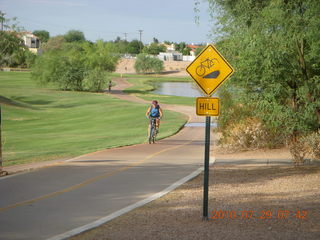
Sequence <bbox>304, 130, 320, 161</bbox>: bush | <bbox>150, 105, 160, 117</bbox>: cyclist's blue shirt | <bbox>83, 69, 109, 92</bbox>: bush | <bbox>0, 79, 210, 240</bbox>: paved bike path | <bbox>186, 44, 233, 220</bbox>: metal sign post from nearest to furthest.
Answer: <bbox>186, 44, 233, 220</bbox>: metal sign post → <bbox>0, 79, 210, 240</bbox>: paved bike path → <bbox>304, 130, 320, 161</bbox>: bush → <bbox>150, 105, 160, 117</bbox>: cyclist's blue shirt → <bbox>83, 69, 109, 92</bbox>: bush

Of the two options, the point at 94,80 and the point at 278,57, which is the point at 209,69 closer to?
the point at 278,57

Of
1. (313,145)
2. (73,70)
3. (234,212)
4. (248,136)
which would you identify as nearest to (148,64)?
(73,70)

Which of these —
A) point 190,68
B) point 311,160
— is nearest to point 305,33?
point 311,160

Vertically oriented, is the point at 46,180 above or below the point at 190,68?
below

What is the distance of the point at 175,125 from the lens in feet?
97.7

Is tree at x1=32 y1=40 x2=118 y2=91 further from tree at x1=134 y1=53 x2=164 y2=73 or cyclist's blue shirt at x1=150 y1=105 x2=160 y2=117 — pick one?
tree at x1=134 y1=53 x2=164 y2=73

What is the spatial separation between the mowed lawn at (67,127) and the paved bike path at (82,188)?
10.9 ft

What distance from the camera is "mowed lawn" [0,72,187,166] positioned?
20.9 metres

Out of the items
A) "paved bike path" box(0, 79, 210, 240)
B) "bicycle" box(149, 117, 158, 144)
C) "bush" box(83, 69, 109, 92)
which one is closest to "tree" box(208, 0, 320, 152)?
"paved bike path" box(0, 79, 210, 240)

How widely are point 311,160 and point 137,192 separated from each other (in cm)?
574

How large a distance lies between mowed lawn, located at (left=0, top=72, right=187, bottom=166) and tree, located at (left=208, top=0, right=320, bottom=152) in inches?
272

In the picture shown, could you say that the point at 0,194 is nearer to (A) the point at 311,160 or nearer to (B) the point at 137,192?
(B) the point at 137,192

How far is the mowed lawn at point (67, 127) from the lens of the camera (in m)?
20.9

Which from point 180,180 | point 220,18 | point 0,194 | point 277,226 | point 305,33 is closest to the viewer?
point 277,226
